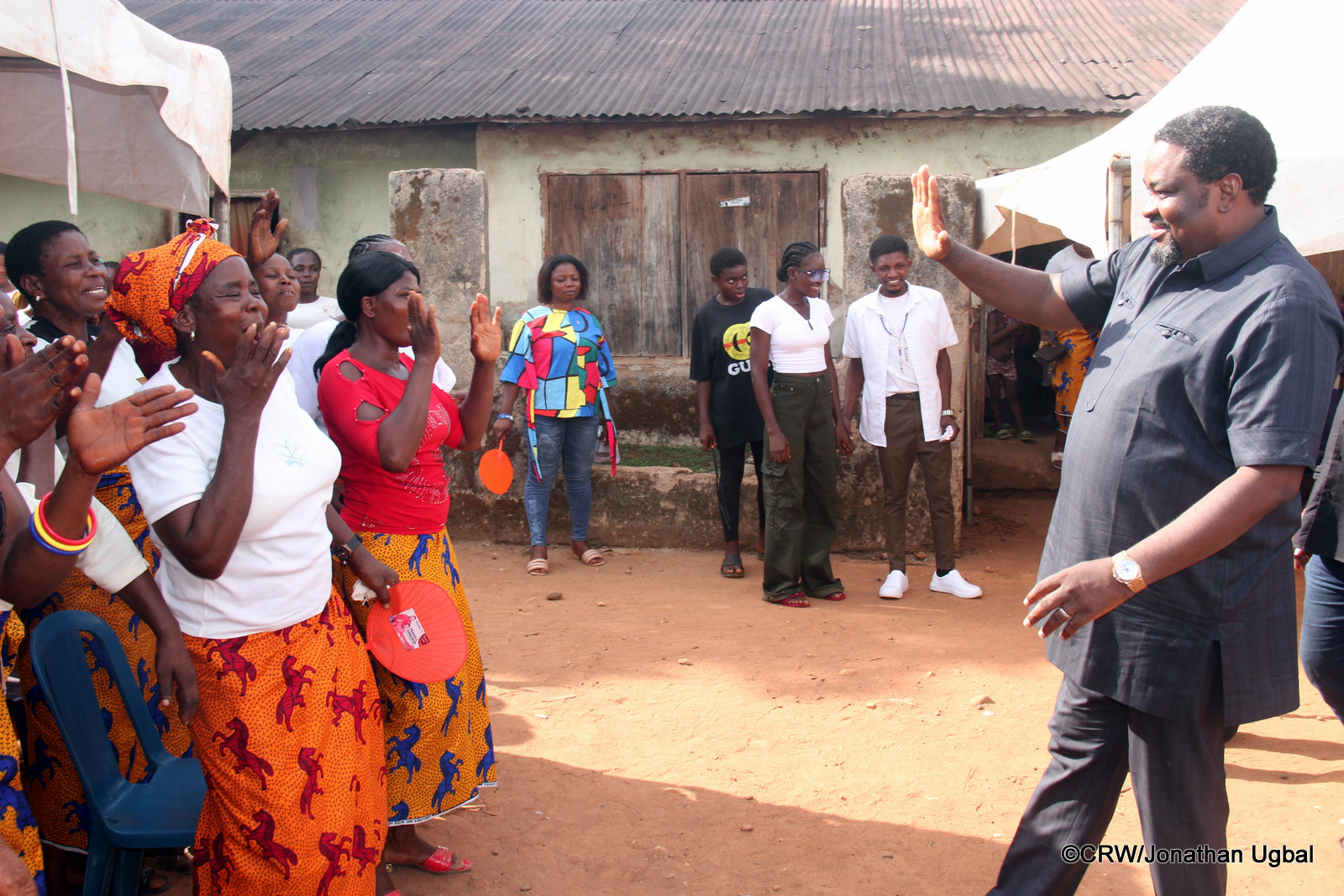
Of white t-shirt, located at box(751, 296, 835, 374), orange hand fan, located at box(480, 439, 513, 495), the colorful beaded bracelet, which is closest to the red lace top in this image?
the colorful beaded bracelet

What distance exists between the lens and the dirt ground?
9.44 feet

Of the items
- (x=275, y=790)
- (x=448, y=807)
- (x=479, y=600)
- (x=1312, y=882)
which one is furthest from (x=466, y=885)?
(x=479, y=600)

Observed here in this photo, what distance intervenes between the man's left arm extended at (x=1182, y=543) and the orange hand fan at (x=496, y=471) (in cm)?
375

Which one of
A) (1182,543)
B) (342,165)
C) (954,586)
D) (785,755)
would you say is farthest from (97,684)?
(342,165)

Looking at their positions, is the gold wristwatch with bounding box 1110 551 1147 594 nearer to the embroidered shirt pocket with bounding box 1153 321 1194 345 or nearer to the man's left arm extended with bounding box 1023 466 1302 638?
the man's left arm extended with bounding box 1023 466 1302 638

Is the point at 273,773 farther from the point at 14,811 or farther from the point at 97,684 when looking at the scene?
the point at 97,684

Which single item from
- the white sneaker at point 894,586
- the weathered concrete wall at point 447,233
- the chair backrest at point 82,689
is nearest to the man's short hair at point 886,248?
the white sneaker at point 894,586

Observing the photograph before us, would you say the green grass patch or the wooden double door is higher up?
the wooden double door

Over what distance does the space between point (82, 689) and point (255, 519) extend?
66 centimetres

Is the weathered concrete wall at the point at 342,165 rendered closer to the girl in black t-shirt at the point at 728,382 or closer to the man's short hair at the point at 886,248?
the girl in black t-shirt at the point at 728,382

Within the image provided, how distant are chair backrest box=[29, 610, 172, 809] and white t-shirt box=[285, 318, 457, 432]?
0.88m

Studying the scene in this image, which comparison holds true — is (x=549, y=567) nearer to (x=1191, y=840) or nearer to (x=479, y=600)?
(x=479, y=600)

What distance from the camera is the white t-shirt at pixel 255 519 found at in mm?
2012

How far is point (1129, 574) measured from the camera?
1979 mm
